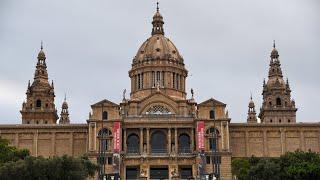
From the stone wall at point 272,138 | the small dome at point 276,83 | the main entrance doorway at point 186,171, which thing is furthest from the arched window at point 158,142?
the small dome at point 276,83

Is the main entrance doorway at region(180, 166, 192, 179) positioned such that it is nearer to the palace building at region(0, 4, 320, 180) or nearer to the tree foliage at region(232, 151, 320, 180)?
the palace building at region(0, 4, 320, 180)

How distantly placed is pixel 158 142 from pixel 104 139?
379 inches

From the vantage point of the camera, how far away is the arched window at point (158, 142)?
12069cm

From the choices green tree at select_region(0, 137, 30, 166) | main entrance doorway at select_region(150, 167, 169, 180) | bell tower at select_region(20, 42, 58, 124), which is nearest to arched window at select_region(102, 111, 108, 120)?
main entrance doorway at select_region(150, 167, 169, 180)

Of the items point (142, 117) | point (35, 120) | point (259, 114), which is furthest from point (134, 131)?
point (259, 114)

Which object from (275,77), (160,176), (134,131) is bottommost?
(160,176)

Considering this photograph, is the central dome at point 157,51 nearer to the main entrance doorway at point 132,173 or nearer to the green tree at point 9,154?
the main entrance doorway at point 132,173

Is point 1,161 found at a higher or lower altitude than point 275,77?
lower

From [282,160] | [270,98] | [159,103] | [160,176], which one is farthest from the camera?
[270,98]

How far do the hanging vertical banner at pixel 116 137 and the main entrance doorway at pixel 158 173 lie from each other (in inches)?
267

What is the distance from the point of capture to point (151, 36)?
141 meters

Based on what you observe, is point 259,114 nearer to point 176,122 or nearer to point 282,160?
point 176,122

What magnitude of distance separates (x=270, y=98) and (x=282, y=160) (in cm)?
5602

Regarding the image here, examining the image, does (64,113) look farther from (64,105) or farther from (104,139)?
(104,139)
